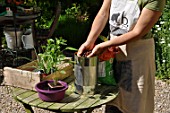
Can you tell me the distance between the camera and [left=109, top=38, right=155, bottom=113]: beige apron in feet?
7.95

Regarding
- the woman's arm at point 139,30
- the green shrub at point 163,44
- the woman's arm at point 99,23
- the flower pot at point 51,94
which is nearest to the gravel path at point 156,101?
the green shrub at point 163,44

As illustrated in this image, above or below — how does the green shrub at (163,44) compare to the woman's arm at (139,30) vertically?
below

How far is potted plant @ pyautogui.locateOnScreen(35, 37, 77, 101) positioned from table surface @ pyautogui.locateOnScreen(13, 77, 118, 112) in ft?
0.16

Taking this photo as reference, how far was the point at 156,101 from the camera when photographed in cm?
444

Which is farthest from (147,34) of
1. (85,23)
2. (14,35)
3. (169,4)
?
(85,23)

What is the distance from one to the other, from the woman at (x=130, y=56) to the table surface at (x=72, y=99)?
139 mm

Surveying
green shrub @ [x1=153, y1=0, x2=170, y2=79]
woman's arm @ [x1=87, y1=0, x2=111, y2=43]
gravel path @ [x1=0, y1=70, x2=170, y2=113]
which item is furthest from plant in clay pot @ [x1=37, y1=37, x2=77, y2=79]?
green shrub @ [x1=153, y1=0, x2=170, y2=79]

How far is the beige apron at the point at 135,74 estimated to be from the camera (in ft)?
7.95

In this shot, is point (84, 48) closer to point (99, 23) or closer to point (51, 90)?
point (99, 23)

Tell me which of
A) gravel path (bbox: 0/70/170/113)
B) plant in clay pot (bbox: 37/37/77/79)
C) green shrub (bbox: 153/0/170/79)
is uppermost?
plant in clay pot (bbox: 37/37/77/79)

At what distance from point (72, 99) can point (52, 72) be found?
10.9 inches

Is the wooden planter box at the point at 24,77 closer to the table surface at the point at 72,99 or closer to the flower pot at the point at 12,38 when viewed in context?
→ the table surface at the point at 72,99

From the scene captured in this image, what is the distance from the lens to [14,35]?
17.3 feet

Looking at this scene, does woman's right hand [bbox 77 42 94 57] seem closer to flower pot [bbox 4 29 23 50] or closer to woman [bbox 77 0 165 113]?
woman [bbox 77 0 165 113]
